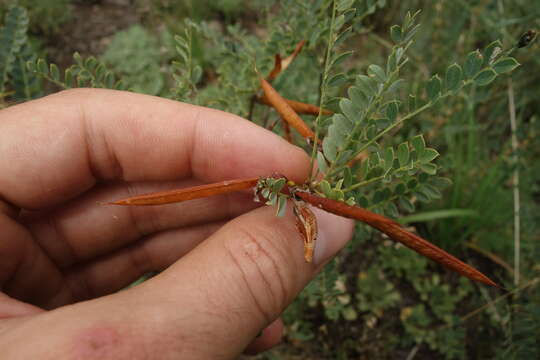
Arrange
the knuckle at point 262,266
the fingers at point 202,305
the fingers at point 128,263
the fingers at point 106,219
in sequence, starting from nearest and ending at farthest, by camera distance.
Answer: the fingers at point 202,305, the knuckle at point 262,266, the fingers at point 106,219, the fingers at point 128,263

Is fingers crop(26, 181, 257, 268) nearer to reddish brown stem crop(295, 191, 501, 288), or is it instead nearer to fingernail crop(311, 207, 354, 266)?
fingernail crop(311, 207, 354, 266)

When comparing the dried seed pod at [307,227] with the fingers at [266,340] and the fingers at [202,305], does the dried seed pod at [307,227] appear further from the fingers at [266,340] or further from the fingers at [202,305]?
the fingers at [266,340]

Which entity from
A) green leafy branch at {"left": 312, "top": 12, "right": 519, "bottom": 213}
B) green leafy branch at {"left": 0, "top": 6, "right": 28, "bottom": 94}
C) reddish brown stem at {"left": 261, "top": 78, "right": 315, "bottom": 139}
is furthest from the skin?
green leafy branch at {"left": 0, "top": 6, "right": 28, "bottom": 94}

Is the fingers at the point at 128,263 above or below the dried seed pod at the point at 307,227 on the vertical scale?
below

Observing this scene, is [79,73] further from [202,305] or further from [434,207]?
[434,207]

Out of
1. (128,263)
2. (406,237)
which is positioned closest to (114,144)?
(128,263)

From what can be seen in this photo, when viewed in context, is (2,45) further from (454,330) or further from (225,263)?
(454,330)

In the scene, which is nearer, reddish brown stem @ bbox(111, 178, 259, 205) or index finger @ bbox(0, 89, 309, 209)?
reddish brown stem @ bbox(111, 178, 259, 205)

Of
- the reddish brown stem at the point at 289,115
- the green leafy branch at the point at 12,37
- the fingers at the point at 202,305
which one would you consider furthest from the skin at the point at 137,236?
the green leafy branch at the point at 12,37
